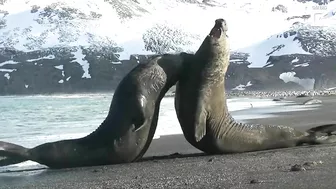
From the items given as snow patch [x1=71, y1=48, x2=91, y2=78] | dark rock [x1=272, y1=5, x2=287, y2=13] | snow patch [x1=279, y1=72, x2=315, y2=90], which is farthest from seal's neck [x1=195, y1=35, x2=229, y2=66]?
dark rock [x1=272, y1=5, x2=287, y2=13]

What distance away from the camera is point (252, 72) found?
249ft

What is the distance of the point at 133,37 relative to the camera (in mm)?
115000

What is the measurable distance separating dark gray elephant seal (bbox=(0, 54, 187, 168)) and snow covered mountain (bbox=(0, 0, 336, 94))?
2372 inches

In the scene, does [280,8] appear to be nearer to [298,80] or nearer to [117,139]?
[298,80]

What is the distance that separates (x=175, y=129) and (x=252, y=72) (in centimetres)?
6147

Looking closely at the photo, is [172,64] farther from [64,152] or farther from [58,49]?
[58,49]

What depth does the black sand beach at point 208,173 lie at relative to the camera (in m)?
5.55

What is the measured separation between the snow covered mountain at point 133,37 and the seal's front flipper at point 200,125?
60059 millimetres

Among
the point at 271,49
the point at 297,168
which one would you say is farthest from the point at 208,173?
the point at 271,49

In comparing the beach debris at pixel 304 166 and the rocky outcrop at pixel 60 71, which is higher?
the beach debris at pixel 304 166

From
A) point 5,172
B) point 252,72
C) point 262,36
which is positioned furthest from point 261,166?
point 262,36

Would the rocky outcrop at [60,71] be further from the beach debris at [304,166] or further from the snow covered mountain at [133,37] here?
the beach debris at [304,166]

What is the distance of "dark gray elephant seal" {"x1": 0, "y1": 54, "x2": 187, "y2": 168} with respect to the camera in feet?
26.0

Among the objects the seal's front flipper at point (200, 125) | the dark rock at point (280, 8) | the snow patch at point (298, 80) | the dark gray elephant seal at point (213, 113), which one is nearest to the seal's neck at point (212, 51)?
the dark gray elephant seal at point (213, 113)
